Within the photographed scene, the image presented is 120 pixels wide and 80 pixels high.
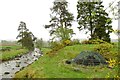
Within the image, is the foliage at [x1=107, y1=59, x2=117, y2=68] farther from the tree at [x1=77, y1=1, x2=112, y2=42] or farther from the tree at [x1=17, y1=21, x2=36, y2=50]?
the tree at [x1=17, y1=21, x2=36, y2=50]

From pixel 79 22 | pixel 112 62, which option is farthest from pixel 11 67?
pixel 112 62

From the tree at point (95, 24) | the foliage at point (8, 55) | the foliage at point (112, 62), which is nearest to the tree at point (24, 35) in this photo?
the foliage at point (8, 55)

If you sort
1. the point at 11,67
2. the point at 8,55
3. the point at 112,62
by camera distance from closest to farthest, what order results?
the point at 112,62
the point at 11,67
the point at 8,55

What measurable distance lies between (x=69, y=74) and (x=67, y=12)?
89.5 feet

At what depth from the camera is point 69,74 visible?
19891 mm

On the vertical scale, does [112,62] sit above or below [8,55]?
above

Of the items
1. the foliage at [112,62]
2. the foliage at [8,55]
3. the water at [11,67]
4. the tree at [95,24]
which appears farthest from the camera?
the foliage at [8,55]

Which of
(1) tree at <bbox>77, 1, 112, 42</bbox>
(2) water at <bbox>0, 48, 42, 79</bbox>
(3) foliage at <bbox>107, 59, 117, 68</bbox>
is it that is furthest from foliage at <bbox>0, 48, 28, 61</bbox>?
(3) foliage at <bbox>107, 59, 117, 68</bbox>

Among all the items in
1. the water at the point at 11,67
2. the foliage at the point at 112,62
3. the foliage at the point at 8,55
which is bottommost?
the water at the point at 11,67

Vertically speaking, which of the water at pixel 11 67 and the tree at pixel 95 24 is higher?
the tree at pixel 95 24

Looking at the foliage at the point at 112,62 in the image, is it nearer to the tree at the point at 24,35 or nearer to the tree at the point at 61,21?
the tree at the point at 61,21

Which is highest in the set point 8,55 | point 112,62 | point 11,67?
point 112,62

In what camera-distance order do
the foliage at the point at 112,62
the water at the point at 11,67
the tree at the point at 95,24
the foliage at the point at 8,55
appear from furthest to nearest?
the foliage at the point at 8,55
the tree at the point at 95,24
the water at the point at 11,67
the foliage at the point at 112,62

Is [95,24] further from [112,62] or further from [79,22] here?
[112,62]
